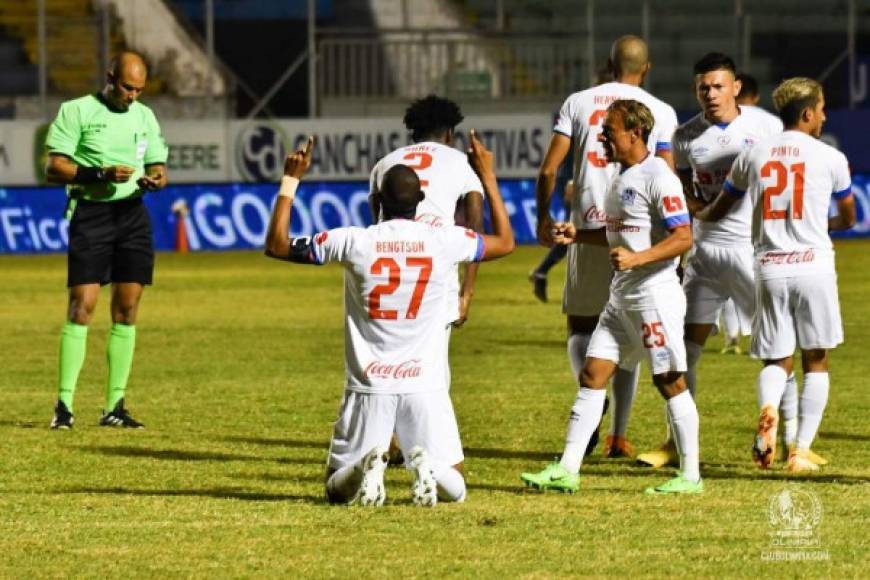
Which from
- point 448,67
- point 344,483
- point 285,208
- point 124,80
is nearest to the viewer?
point 285,208

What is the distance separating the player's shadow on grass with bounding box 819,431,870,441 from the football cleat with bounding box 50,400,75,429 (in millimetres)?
4494

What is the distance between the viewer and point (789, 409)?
35.1 ft

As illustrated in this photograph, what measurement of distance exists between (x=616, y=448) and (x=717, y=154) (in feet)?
5.45

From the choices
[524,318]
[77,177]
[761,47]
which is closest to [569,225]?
[77,177]

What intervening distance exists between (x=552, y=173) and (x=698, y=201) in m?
0.80

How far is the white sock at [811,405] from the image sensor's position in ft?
33.5

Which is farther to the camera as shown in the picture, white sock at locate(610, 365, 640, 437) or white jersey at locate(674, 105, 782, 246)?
white sock at locate(610, 365, 640, 437)

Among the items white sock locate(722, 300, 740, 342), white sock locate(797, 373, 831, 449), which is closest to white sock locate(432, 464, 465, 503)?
white sock locate(797, 373, 831, 449)

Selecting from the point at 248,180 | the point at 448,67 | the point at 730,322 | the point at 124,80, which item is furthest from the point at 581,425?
the point at 448,67

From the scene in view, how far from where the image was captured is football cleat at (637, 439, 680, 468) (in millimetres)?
10586

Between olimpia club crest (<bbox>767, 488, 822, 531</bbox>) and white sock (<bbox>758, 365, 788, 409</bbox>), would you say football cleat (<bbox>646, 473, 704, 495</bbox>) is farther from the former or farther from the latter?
white sock (<bbox>758, 365, 788, 409</bbox>)

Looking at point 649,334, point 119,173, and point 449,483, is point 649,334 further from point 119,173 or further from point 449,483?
point 119,173

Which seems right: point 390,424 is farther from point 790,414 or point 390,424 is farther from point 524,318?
point 524,318

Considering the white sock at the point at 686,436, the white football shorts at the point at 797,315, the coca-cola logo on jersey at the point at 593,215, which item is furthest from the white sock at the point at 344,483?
the coca-cola logo on jersey at the point at 593,215
